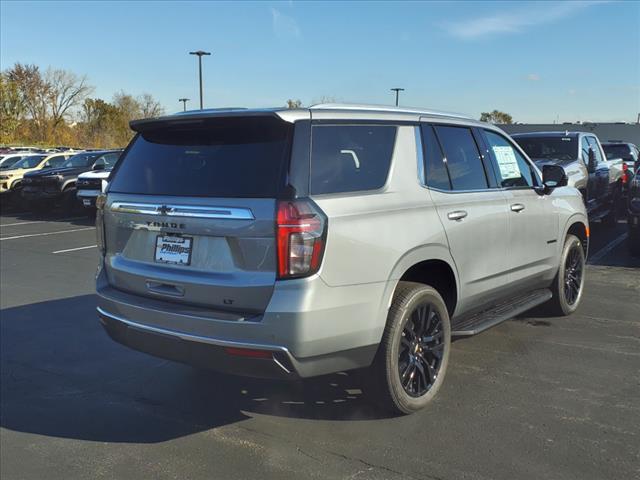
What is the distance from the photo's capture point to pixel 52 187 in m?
17.1

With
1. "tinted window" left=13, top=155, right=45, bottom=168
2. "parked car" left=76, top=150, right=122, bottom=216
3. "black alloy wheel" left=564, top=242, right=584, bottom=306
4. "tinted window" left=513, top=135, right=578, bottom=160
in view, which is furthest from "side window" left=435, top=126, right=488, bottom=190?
"tinted window" left=13, top=155, right=45, bottom=168

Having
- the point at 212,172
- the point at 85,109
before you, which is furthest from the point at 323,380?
the point at 85,109

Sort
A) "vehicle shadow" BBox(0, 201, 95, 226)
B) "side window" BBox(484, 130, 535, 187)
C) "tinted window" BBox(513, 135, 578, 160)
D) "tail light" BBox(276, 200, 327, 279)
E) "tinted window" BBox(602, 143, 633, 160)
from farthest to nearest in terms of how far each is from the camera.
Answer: "tinted window" BBox(602, 143, 633, 160) < "vehicle shadow" BBox(0, 201, 95, 226) < "tinted window" BBox(513, 135, 578, 160) < "side window" BBox(484, 130, 535, 187) < "tail light" BBox(276, 200, 327, 279)

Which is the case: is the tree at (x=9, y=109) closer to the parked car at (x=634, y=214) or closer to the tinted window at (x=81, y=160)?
the tinted window at (x=81, y=160)

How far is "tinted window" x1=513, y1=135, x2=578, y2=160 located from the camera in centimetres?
1009

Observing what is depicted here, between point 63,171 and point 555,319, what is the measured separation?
15.4 metres

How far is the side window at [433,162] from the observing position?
156 inches

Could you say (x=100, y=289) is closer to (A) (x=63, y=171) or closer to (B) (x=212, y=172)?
(B) (x=212, y=172)

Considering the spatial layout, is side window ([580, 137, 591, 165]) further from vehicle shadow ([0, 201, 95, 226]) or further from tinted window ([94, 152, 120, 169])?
tinted window ([94, 152, 120, 169])

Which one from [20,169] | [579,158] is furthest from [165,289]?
[20,169]

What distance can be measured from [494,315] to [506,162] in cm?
134

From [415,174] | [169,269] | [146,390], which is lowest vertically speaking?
[146,390]

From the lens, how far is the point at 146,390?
4.32 m

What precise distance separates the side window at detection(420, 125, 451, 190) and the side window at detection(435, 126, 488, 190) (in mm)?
82
